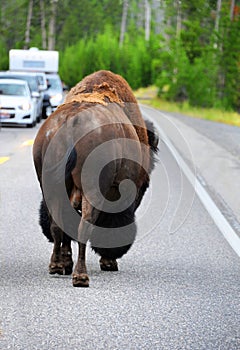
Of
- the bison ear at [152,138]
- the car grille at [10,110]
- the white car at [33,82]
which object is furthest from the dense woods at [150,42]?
the bison ear at [152,138]

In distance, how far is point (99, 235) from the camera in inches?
274

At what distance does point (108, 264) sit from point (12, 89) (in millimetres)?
22631

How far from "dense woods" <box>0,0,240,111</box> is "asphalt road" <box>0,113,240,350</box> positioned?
21.4 metres

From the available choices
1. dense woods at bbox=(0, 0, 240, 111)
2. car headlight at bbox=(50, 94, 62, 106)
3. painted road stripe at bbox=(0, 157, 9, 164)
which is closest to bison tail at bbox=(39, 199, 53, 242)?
painted road stripe at bbox=(0, 157, 9, 164)

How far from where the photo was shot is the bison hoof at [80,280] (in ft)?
21.2

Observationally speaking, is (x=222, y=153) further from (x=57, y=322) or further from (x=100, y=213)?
(x=57, y=322)

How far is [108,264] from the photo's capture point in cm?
720

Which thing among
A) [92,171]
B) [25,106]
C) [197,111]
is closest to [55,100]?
[25,106]

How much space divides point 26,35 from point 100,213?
289 ft

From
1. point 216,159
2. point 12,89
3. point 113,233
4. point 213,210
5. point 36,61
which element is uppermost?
point 113,233

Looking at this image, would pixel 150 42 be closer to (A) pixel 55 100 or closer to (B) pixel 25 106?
(A) pixel 55 100

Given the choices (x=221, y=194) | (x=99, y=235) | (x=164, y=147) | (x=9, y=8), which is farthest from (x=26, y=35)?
(x=99, y=235)

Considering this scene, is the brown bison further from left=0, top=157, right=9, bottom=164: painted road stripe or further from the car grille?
the car grille

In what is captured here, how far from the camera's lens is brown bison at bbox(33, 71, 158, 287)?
6.46 m
